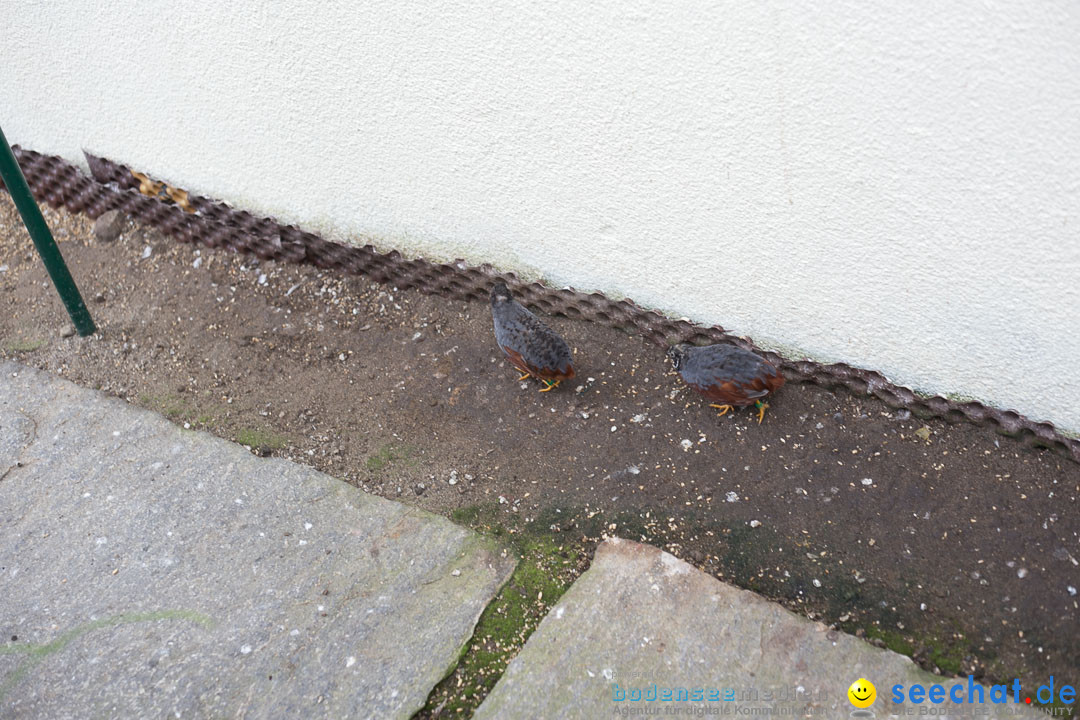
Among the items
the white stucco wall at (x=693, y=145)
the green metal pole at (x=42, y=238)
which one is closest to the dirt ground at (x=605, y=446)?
the green metal pole at (x=42, y=238)

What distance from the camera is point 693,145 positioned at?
10.2ft

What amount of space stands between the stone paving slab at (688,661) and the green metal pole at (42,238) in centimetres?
293

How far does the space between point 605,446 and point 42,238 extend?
2.80 meters

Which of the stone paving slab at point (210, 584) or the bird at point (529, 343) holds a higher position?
the bird at point (529, 343)

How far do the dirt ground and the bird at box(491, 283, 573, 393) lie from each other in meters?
0.18

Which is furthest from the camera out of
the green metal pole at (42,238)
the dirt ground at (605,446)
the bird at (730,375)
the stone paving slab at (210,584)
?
the green metal pole at (42,238)

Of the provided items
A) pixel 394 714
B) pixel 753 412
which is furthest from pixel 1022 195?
pixel 394 714

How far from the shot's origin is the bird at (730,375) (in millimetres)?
3203

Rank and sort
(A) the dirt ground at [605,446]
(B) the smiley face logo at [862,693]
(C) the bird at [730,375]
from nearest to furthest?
(B) the smiley face logo at [862,693]
(A) the dirt ground at [605,446]
(C) the bird at [730,375]

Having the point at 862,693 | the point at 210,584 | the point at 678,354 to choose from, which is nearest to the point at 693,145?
the point at 678,354

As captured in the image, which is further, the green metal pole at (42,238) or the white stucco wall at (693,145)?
the green metal pole at (42,238)

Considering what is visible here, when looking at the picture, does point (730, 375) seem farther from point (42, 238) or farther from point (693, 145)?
point (42, 238)

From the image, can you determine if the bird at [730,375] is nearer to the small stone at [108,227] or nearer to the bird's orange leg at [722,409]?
the bird's orange leg at [722,409]

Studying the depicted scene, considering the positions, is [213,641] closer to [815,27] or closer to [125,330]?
[125,330]
